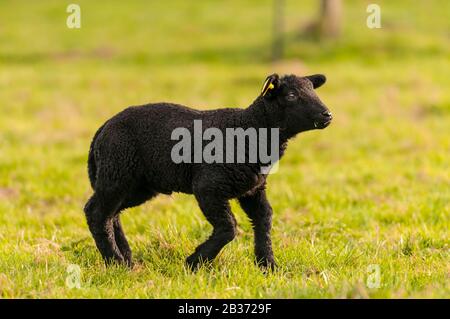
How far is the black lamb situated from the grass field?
0.33m

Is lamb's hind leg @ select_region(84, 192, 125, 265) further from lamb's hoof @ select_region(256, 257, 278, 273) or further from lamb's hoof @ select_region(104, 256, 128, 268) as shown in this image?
lamb's hoof @ select_region(256, 257, 278, 273)

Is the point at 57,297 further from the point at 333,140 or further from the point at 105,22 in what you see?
the point at 105,22

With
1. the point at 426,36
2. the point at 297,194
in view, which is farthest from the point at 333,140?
the point at 426,36

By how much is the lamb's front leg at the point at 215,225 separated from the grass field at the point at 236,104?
0.58 feet

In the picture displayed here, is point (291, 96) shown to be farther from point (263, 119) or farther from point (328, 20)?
point (328, 20)

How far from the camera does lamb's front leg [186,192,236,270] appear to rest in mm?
6320

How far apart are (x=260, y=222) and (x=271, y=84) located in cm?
132

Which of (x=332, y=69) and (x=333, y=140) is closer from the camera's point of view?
(x=333, y=140)

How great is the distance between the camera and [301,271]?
653 cm

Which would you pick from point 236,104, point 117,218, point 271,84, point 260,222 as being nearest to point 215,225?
point 260,222

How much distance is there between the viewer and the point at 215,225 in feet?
20.9

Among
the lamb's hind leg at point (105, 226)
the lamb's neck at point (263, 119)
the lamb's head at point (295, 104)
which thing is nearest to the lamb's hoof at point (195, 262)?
the lamb's hind leg at point (105, 226)
